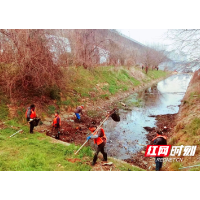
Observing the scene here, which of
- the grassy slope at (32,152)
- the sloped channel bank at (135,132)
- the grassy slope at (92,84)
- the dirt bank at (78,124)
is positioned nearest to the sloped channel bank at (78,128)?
the dirt bank at (78,124)

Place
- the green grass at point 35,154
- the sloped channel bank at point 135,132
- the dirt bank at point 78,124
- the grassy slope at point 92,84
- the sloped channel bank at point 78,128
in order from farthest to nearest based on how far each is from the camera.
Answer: the grassy slope at point 92,84 → the dirt bank at point 78,124 → the sloped channel bank at point 78,128 → the sloped channel bank at point 135,132 → the green grass at point 35,154

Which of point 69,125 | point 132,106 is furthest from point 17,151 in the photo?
point 132,106

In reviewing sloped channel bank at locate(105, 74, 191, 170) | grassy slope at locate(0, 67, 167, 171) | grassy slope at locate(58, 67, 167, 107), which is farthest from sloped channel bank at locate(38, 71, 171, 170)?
grassy slope at locate(58, 67, 167, 107)

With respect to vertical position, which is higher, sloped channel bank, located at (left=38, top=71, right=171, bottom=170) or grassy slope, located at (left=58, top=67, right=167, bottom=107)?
grassy slope, located at (left=58, top=67, right=167, bottom=107)

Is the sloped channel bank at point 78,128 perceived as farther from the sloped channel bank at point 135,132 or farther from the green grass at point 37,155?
the green grass at point 37,155

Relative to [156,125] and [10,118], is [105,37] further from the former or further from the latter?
[10,118]

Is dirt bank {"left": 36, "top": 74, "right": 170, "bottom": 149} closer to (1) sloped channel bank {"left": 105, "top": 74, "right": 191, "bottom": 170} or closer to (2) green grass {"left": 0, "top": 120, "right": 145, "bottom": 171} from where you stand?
(2) green grass {"left": 0, "top": 120, "right": 145, "bottom": 171}

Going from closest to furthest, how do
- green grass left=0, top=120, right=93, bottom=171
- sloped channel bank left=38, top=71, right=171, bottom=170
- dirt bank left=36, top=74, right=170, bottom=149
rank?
green grass left=0, top=120, right=93, bottom=171, sloped channel bank left=38, top=71, right=171, bottom=170, dirt bank left=36, top=74, right=170, bottom=149

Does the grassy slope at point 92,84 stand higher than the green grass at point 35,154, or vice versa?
the grassy slope at point 92,84

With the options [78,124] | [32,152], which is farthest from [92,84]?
[32,152]

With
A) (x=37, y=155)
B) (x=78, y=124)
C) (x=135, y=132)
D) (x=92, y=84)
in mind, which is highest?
(x=92, y=84)

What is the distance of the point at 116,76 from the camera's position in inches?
937

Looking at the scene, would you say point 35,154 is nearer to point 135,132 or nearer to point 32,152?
point 32,152

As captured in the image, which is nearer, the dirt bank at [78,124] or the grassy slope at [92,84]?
the dirt bank at [78,124]
